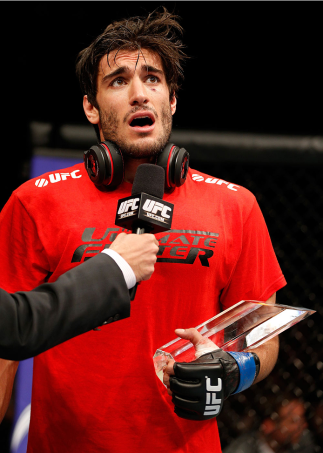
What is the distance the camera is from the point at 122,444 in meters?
1.15

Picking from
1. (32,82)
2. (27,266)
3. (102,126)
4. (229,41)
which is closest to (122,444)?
(27,266)

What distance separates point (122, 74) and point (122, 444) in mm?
1063

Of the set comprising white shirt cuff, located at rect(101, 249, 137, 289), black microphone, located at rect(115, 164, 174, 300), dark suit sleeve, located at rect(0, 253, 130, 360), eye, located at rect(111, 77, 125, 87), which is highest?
eye, located at rect(111, 77, 125, 87)

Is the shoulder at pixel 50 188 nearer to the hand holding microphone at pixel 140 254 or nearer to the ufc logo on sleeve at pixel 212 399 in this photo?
the hand holding microphone at pixel 140 254

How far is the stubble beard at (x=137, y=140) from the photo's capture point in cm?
132

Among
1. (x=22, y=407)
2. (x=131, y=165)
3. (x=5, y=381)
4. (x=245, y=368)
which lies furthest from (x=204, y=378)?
(x=22, y=407)

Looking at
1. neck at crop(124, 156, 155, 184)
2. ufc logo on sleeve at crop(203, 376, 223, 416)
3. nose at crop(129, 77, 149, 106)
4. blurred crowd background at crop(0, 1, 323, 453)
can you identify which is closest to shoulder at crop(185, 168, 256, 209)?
neck at crop(124, 156, 155, 184)

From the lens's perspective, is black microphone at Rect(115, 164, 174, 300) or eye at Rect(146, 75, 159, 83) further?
eye at Rect(146, 75, 159, 83)

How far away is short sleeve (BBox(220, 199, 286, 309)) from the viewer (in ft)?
4.27

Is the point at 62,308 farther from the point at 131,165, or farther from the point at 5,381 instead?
the point at 131,165

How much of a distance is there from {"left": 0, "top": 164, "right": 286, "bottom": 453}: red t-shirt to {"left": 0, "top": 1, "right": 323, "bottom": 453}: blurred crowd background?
3.59ft

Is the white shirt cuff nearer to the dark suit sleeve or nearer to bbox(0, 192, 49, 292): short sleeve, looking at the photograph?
the dark suit sleeve

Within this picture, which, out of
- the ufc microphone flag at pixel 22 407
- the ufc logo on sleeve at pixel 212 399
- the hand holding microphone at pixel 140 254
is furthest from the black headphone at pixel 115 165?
the ufc microphone flag at pixel 22 407

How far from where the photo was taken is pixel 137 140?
1.33 metres
